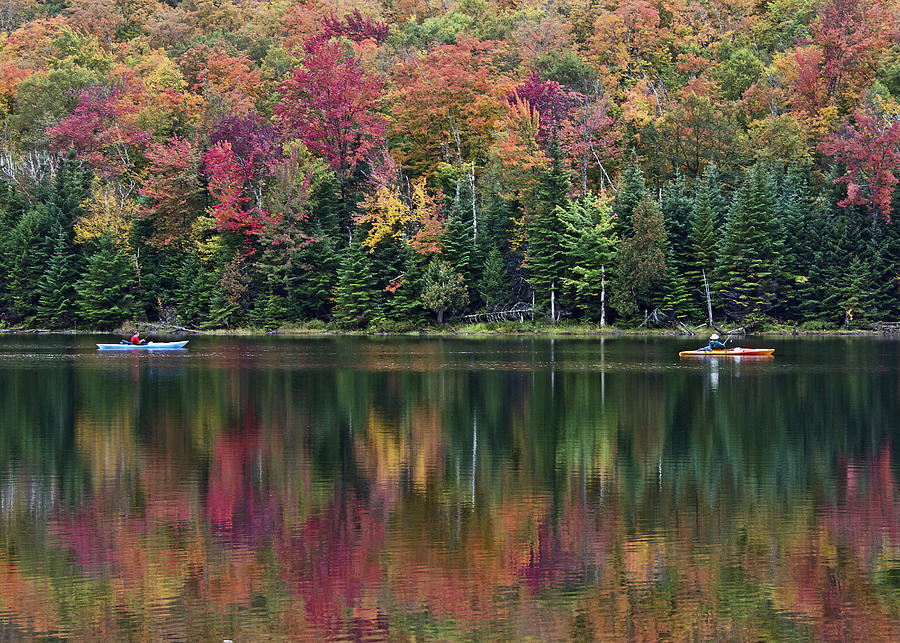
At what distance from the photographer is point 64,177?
83.4 meters

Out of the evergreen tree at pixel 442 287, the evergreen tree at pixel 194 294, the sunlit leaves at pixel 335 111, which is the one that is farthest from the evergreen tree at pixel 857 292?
the evergreen tree at pixel 194 294

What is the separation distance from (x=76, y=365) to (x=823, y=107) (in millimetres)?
54417

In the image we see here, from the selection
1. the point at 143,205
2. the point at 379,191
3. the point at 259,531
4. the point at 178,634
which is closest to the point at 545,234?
the point at 379,191

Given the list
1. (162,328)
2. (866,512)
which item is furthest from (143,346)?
(866,512)

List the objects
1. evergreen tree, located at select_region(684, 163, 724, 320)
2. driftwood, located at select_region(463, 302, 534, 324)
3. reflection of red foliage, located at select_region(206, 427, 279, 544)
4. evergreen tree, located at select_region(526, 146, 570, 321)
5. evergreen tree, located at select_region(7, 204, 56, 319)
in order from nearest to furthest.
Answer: reflection of red foliage, located at select_region(206, 427, 279, 544)
evergreen tree, located at select_region(684, 163, 724, 320)
evergreen tree, located at select_region(526, 146, 570, 321)
driftwood, located at select_region(463, 302, 534, 324)
evergreen tree, located at select_region(7, 204, 56, 319)

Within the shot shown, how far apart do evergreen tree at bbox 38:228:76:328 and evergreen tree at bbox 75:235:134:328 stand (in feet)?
3.47

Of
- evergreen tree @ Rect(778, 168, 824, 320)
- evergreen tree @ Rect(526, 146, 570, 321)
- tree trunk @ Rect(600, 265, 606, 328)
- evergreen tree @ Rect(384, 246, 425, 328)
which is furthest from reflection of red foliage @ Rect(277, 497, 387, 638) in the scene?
evergreen tree @ Rect(778, 168, 824, 320)

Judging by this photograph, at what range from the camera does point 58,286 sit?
264 feet

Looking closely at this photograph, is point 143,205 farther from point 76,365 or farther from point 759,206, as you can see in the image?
point 759,206

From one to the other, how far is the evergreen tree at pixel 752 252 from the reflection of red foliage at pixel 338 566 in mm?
53515

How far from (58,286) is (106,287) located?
13.4 feet

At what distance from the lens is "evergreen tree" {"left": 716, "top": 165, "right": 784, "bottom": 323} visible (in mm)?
68125

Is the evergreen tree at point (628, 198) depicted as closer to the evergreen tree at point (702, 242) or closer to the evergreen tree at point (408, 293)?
the evergreen tree at point (702, 242)

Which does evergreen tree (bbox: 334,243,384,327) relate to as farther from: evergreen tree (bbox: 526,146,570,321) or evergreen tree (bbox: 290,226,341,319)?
evergreen tree (bbox: 526,146,570,321)
